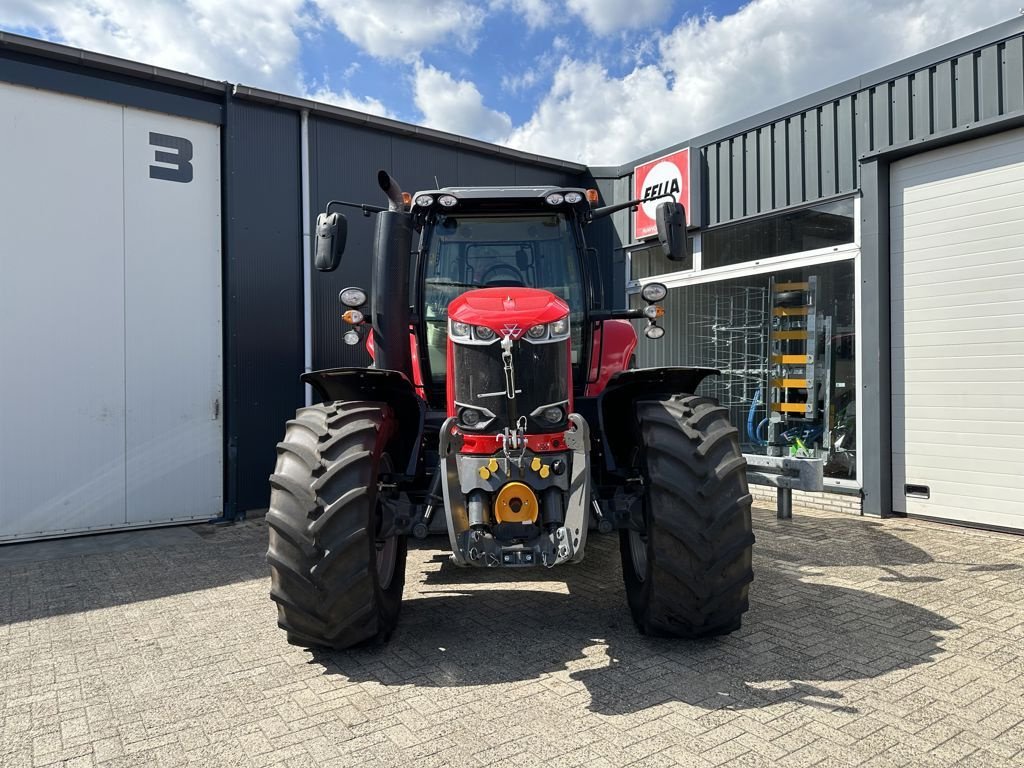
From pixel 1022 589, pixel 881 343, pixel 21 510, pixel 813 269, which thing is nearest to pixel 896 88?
pixel 813 269

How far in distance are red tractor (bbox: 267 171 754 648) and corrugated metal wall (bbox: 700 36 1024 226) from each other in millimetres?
4035

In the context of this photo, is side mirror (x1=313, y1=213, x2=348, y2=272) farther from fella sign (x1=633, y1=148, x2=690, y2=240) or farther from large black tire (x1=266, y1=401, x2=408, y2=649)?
fella sign (x1=633, y1=148, x2=690, y2=240)

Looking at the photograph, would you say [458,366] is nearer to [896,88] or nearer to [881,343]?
[881,343]

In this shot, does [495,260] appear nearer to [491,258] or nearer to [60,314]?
[491,258]

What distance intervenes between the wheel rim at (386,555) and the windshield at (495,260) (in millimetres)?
860

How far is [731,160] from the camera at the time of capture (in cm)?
852

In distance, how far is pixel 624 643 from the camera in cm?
366

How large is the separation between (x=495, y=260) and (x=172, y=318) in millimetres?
4301

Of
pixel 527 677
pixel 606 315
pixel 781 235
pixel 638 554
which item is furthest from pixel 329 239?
pixel 781 235

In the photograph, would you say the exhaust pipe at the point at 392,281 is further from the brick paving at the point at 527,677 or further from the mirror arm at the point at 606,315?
the brick paving at the point at 527,677

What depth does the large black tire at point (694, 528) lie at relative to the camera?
3297 mm

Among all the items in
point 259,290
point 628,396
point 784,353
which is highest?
point 259,290

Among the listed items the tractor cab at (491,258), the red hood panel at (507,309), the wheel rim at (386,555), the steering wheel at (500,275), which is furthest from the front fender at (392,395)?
the steering wheel at (500,275)

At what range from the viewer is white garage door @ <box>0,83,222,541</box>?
→ 646cm
